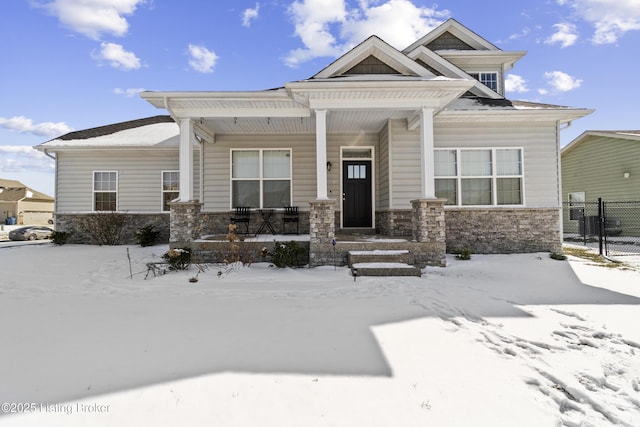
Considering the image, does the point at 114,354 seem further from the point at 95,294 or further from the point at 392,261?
the point at 392,261

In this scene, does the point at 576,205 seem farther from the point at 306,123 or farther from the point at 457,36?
the point at 306,123

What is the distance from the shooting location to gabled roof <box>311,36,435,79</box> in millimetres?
7199

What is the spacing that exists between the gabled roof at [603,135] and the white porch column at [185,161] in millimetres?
16331

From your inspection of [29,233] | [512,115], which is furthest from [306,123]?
[29,233]

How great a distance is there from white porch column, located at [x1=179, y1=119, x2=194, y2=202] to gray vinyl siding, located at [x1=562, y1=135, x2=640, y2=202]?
16550 mm

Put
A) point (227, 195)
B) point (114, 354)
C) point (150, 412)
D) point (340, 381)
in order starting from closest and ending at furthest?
point (150, 412) → point (340, 381) → point (114, 354) → point (227, 195)

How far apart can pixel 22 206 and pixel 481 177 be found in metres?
41.8

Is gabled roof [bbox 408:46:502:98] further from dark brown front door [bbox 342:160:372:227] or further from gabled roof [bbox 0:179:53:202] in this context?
gabled roof [bbox 0:179:53:202]

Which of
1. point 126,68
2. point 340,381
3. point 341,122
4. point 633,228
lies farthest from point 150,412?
point 633,228

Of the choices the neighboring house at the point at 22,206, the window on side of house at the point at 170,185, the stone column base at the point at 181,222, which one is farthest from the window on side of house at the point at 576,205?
the neighboring house at the point at 22,206

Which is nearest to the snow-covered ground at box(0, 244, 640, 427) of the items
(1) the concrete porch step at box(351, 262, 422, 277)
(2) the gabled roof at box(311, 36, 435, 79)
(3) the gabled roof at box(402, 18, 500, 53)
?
(1) the concrete porch step at box(351, 262, 422, 277)

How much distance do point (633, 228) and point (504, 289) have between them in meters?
12.2

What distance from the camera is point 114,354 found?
2.67 metres

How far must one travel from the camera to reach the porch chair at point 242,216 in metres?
8.97
